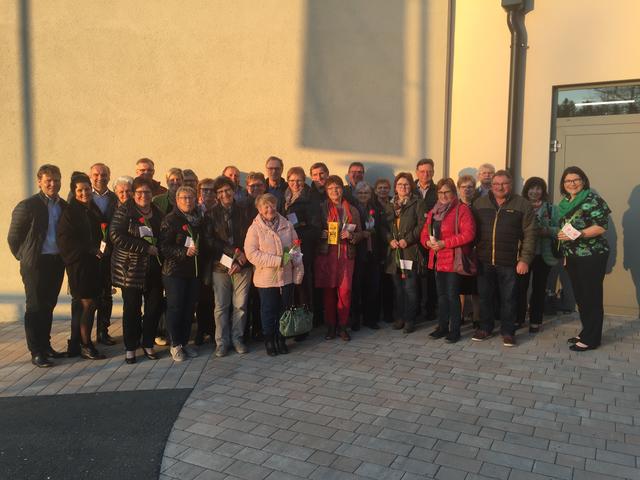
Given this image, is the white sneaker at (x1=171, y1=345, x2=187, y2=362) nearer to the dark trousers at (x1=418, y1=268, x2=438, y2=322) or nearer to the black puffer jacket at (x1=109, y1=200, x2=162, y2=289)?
the black puffer jacket at (x1=109, y1=200, x2=162, y2=289)

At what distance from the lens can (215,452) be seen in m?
3.70

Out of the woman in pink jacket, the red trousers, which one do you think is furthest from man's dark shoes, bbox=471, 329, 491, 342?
the woman in pink jacket

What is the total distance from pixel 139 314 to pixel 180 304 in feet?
1.51

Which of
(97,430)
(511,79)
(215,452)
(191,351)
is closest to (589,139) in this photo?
(511,79)

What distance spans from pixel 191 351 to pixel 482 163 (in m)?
4.47

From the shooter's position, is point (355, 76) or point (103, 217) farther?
point (355, 76)

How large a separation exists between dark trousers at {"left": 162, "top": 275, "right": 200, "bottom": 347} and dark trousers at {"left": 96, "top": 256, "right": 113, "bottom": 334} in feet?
3.21

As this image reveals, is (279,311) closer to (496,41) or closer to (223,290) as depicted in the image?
(223,290)

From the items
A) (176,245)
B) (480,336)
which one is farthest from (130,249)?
(480,336)

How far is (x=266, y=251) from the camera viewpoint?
5582 millimetres

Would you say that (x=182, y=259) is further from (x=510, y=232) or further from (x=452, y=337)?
(x=510, y=232)

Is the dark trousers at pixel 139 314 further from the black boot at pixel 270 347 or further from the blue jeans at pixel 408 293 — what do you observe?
the blue jeans at pixel 408 293

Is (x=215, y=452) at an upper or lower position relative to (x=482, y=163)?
lower

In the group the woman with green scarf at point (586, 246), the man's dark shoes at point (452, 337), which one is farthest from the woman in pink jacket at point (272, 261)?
the woman with green scarf at point (586, 246)
